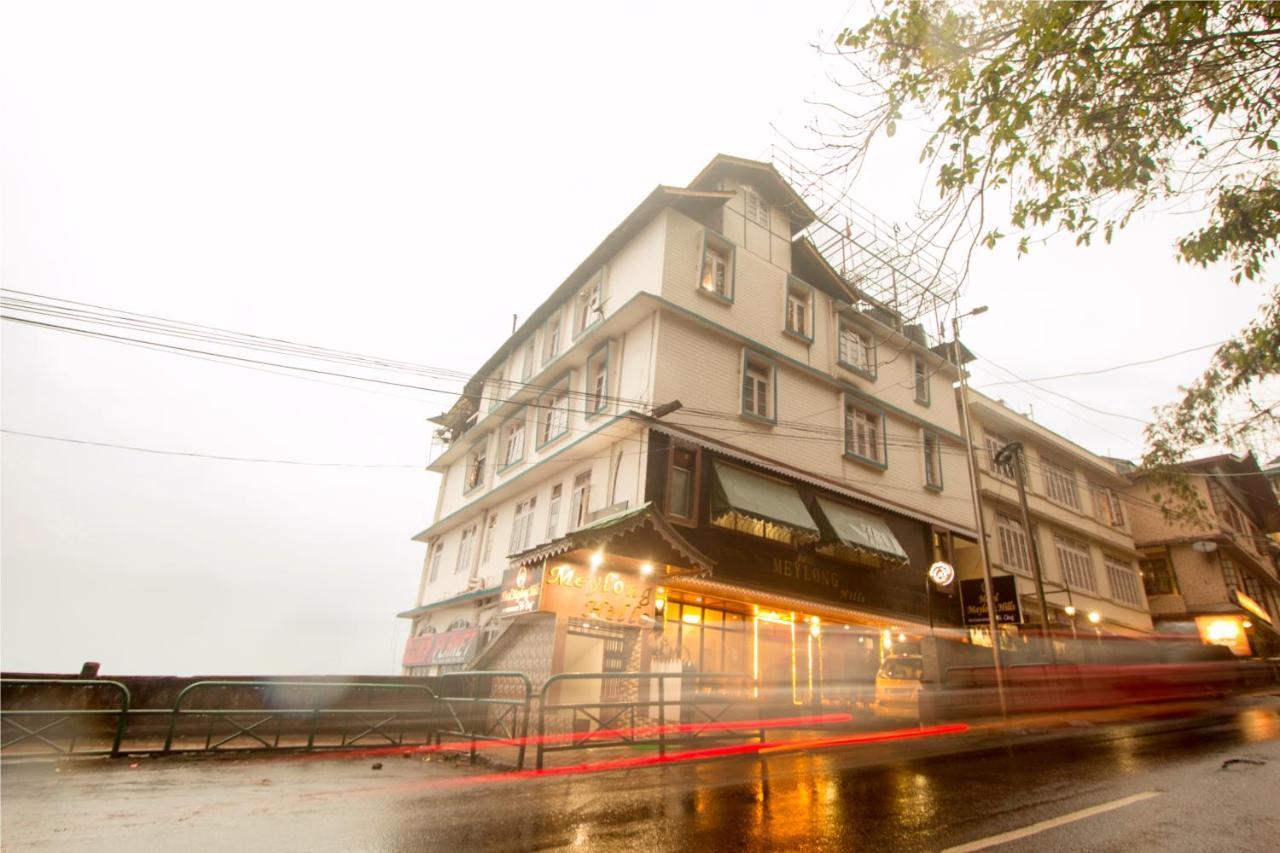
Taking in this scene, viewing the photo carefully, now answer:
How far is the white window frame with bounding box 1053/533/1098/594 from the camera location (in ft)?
86.0

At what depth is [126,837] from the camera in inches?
193

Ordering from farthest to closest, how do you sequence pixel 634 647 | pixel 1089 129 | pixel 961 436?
pixel 961 436 → pixel 634 647 → pixel 1089 129

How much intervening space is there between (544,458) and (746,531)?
22.5ft

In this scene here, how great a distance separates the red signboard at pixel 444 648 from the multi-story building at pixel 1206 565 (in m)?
29.8

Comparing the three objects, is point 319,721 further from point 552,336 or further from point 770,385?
point 770,385

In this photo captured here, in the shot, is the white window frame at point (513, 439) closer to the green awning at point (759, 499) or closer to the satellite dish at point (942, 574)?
the green awning at point (759, 499)

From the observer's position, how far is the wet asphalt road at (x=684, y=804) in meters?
4.75

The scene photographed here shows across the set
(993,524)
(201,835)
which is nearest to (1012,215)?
(201,835)

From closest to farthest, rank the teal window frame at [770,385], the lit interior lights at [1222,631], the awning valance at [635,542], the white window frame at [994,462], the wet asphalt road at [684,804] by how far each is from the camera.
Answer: the wet asphalt road at [684,804] → the awning valance at [635,542] → the teal window frame at [770,385] → the white window frame at [994,462] → the lit interior lights at [1222,631]

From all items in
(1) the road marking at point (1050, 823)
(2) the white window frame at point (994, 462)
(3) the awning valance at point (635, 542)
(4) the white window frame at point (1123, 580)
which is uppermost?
(2) the white window frame at point (994, 462)

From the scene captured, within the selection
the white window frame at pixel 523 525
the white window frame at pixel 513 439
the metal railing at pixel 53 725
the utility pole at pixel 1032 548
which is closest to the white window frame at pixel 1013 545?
the utility pole at pixel 1032 548

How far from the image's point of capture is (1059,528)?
27.0m

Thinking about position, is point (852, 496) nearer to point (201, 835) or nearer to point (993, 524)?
point (993, 524)

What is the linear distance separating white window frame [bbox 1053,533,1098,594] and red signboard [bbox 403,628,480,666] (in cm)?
2414
